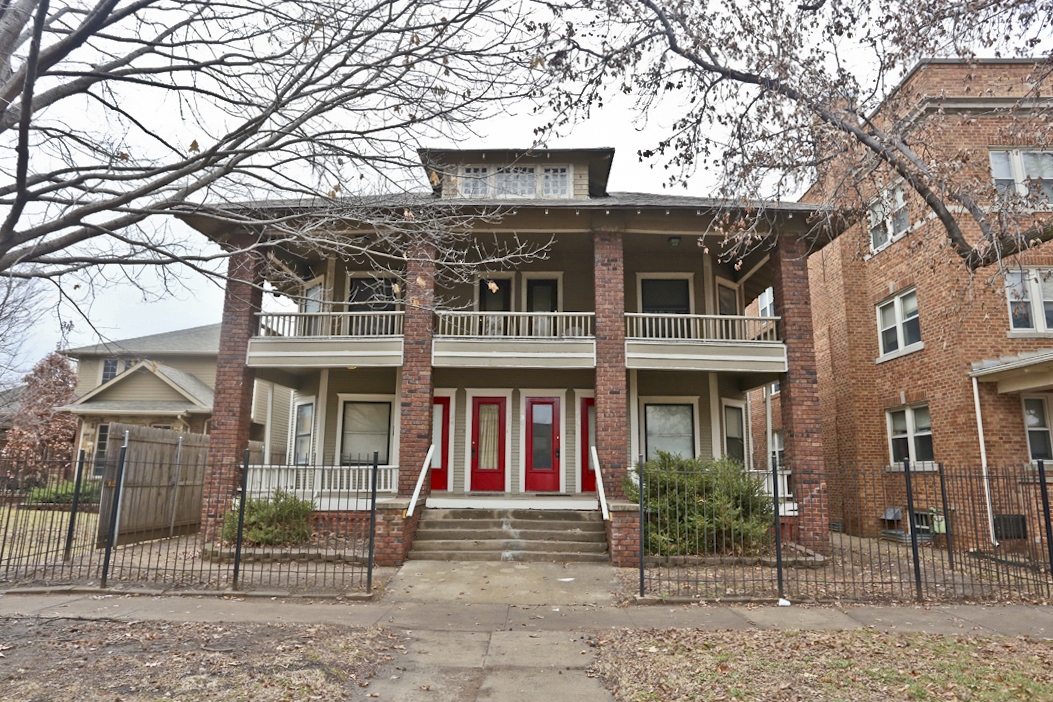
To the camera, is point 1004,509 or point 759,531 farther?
point 1004,509

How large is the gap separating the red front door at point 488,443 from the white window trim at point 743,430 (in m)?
5.16

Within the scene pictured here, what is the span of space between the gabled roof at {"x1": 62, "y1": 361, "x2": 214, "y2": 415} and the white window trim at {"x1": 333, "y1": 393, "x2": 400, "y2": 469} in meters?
9.97

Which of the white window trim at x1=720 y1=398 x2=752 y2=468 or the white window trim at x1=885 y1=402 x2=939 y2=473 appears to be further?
the white window trim at x1=720 y1=398 x2=752 y2=468

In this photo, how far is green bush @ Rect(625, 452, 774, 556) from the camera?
10.5m

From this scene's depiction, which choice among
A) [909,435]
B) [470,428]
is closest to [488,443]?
[470,428]

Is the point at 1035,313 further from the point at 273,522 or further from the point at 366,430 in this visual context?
the point at 273,522

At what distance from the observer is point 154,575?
9586 mm

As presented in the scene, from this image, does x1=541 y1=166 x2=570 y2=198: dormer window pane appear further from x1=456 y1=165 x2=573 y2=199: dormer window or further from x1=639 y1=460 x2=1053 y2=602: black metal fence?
x1=639 y1=460 x2=1053 y2=602: black metal fence

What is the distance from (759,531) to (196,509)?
1175 centimetres

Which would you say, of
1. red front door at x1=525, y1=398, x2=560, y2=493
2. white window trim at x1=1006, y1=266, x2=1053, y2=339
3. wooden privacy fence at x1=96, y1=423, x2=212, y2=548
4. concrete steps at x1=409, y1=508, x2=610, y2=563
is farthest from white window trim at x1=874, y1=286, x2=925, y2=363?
wooden privacy fence at x1=96, y1=423, x2=212, y2=548

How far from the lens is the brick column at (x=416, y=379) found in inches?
486

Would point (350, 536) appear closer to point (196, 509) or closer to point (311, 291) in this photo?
point (196, 509)

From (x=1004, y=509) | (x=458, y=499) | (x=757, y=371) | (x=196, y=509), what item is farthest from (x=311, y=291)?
(x=1004, y=509)

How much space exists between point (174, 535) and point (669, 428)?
11.0m
